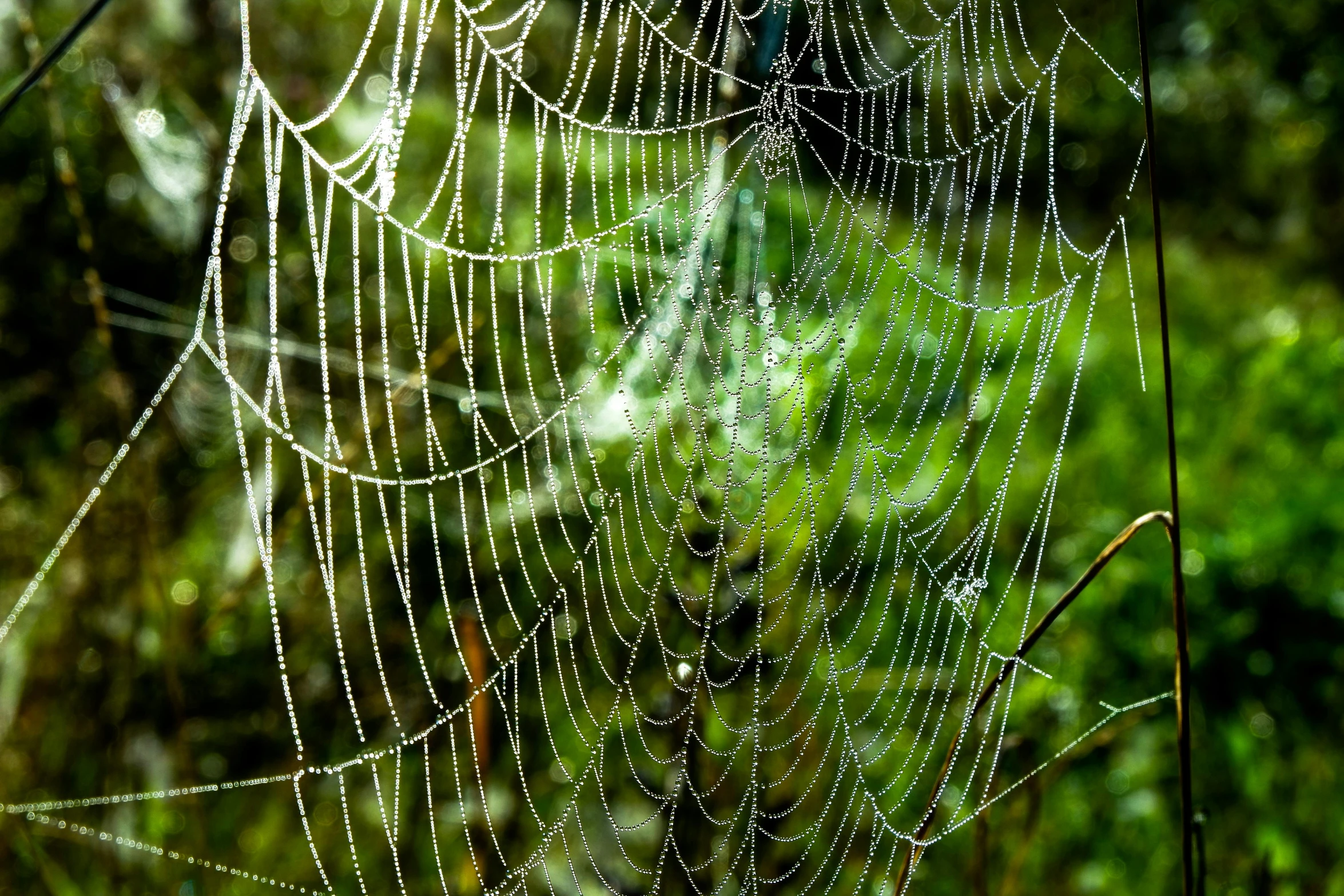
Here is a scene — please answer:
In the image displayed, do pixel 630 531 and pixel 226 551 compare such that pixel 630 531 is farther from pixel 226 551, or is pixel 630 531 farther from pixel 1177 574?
pixel 1177 574

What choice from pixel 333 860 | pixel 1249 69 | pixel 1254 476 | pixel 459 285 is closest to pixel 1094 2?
pixel 1249 69

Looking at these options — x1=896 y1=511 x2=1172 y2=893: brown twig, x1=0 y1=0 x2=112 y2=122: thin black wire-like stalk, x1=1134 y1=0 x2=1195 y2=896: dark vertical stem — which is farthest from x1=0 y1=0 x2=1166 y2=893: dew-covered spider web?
x1=0 y1=0 x2=112 y2=122: thin black wire-like stalk

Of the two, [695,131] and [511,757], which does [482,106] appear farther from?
[511,757]

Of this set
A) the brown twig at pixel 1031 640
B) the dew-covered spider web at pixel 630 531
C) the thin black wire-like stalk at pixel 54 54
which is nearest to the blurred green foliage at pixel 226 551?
the dew-covered spider web at pixel 630 531

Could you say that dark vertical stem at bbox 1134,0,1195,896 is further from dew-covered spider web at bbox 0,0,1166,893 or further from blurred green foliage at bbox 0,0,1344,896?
blurred green foliage at bbox 0,0,1344,896

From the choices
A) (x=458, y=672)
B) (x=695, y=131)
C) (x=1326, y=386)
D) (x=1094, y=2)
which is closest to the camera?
(x=458, y=672)
